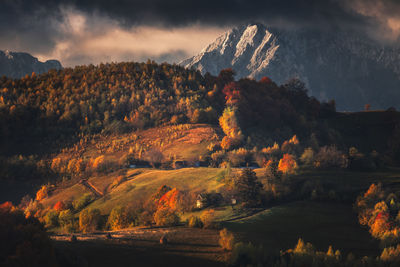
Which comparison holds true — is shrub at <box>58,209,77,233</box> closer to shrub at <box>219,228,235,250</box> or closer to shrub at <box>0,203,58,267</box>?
shrub at <box>219,228,235,250</box>

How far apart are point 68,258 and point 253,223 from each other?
34912 mm

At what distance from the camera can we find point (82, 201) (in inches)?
3524

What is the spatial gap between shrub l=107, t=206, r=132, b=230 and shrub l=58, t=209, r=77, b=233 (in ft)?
28.4

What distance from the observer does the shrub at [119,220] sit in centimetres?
6719

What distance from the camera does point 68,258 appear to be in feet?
119

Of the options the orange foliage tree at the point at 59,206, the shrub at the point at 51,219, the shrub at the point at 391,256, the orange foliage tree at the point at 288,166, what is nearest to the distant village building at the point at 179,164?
the orange foliage tree at the point at 288,166

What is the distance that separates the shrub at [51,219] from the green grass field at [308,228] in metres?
42.3

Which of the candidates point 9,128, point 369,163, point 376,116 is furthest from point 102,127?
point 376,116

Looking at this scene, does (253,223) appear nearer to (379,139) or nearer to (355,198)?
(355,198)

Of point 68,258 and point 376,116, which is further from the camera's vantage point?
point 376,116

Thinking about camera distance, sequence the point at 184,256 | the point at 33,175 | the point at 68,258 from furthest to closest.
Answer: the point at 33,175
the point at 184,256
the point at 68,258

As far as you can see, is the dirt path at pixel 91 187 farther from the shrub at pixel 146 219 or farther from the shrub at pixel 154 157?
the shrub at pixel 146 219

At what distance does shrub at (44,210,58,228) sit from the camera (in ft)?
260

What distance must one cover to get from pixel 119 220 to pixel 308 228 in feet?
115
